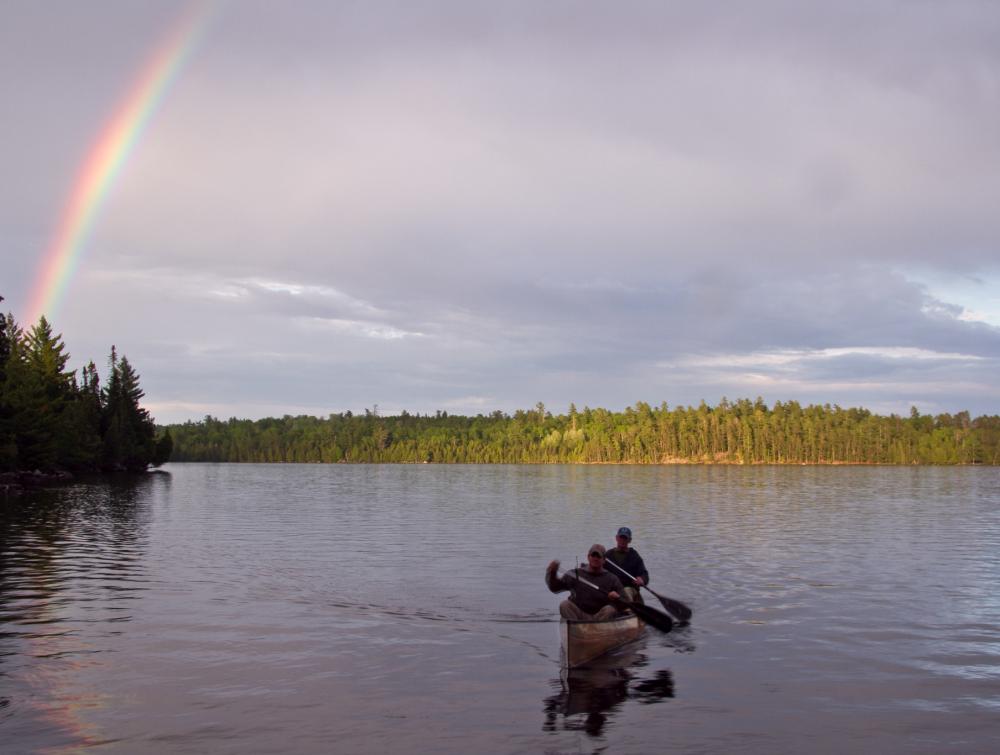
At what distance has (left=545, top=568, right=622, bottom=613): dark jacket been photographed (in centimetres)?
2309

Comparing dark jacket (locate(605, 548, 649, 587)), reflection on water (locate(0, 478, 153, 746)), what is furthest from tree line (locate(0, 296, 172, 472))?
dark jacket (locate(605, 548, 649, 587))

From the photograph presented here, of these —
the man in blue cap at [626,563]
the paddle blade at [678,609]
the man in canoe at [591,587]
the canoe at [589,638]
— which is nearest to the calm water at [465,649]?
the canoe at [589,638]

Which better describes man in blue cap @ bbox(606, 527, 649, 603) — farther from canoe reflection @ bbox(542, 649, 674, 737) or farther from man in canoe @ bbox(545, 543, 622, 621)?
canoe reflection @ bbox(542, 649, 674, 737)

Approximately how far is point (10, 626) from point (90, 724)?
10.9m

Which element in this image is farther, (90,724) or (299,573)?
(299,573)

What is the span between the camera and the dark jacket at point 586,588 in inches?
909

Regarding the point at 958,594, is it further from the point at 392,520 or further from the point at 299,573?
the point at 392,520

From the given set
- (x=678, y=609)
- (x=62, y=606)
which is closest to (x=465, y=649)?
(x=678, y=609)

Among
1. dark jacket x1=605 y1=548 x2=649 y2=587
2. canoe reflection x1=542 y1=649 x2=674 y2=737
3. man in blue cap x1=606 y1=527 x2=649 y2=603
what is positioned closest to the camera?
canoe reflection x1=542 y1=649 x2=674 y2=737

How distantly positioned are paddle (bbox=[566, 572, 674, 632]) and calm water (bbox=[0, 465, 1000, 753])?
520 millimetres

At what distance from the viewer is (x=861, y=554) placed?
152 ft

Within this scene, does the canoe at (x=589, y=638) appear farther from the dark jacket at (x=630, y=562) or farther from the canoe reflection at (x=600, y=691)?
the dark jacket at (x=630, y=562)

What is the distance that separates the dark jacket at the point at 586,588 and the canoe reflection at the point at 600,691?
1.41 m

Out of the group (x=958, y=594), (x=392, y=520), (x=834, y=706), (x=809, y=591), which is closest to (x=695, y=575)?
(x=809, y=591)
